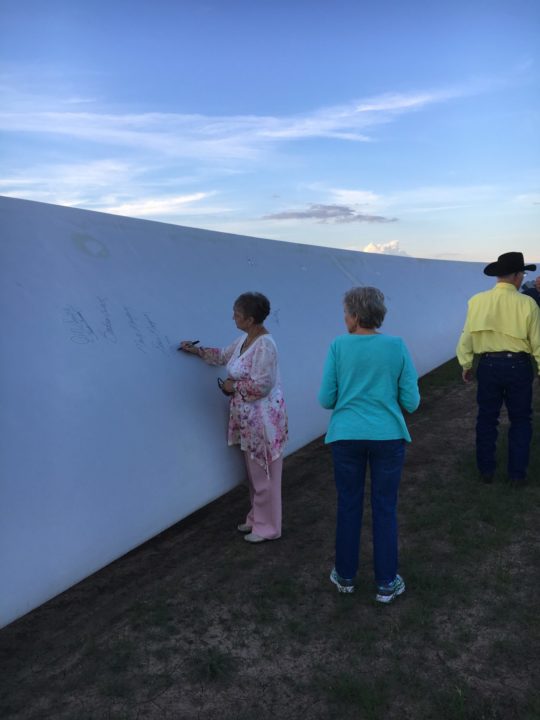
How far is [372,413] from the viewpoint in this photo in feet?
9.71

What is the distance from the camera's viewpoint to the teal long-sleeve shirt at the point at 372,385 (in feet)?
9.66

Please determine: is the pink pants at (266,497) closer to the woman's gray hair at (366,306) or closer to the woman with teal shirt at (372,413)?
the woman with teal shirt at (372,413)

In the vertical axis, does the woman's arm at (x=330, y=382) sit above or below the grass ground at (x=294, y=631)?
above

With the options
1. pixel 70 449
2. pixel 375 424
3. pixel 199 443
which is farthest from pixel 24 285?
pixel 375 424

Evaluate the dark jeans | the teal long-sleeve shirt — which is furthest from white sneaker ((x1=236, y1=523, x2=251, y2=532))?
the dark jeans

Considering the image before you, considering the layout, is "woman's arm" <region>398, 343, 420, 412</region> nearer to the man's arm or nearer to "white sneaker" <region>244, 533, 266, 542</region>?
"white sneaker" <region>244, 533, 266, 542</region>

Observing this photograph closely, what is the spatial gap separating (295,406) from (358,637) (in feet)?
9.31

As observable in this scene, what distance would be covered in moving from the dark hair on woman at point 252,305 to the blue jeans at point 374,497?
964mm

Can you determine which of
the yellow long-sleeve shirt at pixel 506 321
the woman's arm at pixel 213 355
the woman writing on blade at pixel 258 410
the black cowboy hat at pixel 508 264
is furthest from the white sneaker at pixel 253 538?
the black cowboy hat at pixel 508 264

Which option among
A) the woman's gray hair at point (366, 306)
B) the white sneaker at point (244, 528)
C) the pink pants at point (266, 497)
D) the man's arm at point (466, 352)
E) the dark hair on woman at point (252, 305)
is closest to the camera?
the woman's gray hair at point (366, 306)

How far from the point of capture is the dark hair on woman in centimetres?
358

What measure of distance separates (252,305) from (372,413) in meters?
1.04

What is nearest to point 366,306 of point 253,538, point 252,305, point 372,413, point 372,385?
point 372,385

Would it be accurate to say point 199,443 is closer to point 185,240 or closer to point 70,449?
point 70,449
